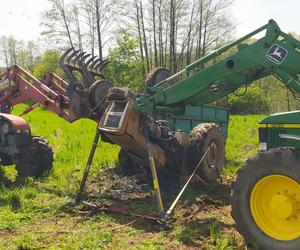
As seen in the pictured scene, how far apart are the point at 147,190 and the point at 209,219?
6.64ft

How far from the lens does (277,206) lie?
4777 mm

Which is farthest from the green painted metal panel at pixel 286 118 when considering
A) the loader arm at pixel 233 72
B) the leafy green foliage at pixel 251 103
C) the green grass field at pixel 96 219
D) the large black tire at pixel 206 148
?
the leafy green foliage at pixel 251 103

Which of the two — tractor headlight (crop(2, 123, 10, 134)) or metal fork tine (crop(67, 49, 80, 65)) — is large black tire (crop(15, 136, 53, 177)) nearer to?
tractor headlight (crop(2, 123, 10, 134))

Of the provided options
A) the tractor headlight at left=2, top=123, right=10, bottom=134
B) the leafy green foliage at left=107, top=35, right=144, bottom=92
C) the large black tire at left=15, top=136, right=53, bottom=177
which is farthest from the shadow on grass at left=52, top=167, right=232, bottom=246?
the leafy green foliage at left=107, top=35, right=144, bottom=92

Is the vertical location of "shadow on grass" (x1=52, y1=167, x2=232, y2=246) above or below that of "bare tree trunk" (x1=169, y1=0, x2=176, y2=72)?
below

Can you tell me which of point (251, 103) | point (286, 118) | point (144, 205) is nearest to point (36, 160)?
point (144, 205)

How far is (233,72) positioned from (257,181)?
1.76 meters

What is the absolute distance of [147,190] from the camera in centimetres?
792

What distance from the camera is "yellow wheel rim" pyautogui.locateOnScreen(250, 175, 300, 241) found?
472cm

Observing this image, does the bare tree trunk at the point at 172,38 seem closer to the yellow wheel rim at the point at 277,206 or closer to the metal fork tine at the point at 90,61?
the metal fork tine at the point at 90,61

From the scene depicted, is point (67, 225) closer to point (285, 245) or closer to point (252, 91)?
point (285, 245)

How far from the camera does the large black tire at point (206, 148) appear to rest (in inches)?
321

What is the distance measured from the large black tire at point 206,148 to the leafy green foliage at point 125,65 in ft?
88.5

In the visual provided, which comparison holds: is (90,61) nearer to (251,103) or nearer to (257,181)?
(257,181)
